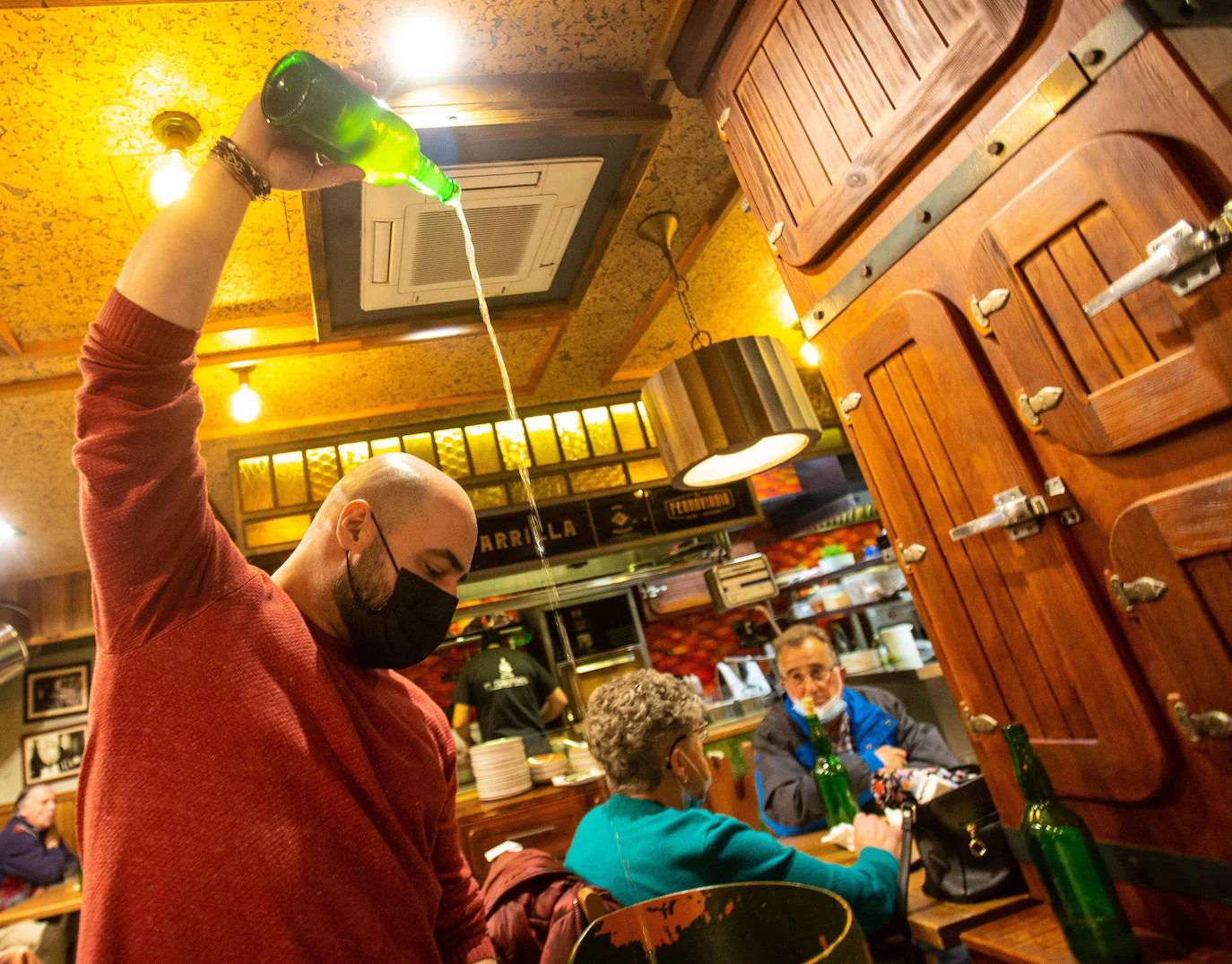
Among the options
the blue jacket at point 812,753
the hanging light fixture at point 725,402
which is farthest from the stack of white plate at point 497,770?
the hanging light fixture at point 725,402

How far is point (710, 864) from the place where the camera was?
1.73m

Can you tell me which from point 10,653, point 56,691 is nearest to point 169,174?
point 10,653

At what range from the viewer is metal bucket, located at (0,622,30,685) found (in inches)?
43.3

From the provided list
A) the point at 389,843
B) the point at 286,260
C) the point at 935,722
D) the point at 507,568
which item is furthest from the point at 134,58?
the point at 935,722

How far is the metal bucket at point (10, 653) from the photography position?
1101 mm

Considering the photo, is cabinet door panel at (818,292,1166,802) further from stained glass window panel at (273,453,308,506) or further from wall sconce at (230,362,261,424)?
stained glass window panel at (273,453,308,506)

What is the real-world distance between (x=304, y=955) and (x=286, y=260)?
2636 millimetres

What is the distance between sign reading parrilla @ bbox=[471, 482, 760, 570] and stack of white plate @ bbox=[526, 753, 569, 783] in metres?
1.23

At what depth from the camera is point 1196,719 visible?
1193 millimetres

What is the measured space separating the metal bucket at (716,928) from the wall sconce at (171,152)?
229 centimetres

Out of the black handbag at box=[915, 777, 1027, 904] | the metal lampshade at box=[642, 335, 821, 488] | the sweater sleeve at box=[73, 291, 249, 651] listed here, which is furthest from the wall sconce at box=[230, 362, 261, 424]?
the black handbag at box=[915, 777, 1027, 904]

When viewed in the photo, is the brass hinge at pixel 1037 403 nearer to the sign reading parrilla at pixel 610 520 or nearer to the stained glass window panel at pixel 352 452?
the sign reading parrilla at pixel 610 520

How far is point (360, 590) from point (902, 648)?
4.54 metres

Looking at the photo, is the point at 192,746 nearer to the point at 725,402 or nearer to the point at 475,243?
the point at 725,402
